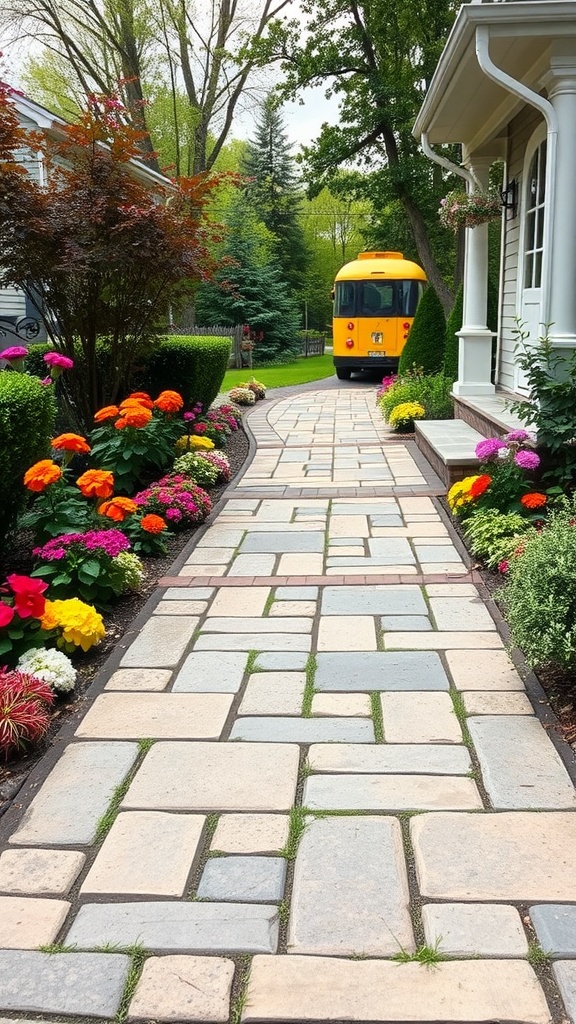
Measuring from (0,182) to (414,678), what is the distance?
15.6 feet

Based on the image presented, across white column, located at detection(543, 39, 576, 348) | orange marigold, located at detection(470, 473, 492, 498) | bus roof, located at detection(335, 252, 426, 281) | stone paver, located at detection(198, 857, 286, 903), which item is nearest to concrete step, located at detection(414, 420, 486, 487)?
orange marigold, located at detection(470, 473, 492, 498)

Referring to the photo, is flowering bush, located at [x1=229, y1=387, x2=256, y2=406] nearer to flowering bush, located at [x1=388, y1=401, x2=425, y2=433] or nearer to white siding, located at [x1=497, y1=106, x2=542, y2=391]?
flowering bush, located at [x1=388, y1=401, x2=425, y2=433]

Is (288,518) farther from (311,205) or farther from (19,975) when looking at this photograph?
(311,205)

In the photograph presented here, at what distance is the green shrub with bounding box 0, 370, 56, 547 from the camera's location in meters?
4.09

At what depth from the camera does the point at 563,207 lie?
17.6ft

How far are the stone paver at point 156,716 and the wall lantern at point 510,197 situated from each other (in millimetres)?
6664

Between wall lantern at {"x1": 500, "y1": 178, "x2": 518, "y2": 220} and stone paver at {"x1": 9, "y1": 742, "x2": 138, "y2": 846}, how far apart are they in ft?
23.3

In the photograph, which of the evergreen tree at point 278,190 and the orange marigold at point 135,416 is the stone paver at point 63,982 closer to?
the orange marigold at point 135,416

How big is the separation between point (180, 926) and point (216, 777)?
2.23 ft

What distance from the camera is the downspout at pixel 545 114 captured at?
17.5ft

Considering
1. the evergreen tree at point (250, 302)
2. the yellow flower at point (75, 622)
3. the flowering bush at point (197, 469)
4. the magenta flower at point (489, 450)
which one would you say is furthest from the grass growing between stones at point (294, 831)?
the evergreen tree at point (250, 302)

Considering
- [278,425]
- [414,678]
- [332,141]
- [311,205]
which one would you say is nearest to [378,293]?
[332,141]

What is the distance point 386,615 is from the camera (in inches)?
158

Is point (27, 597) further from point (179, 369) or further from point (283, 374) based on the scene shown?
point (283, 374)
